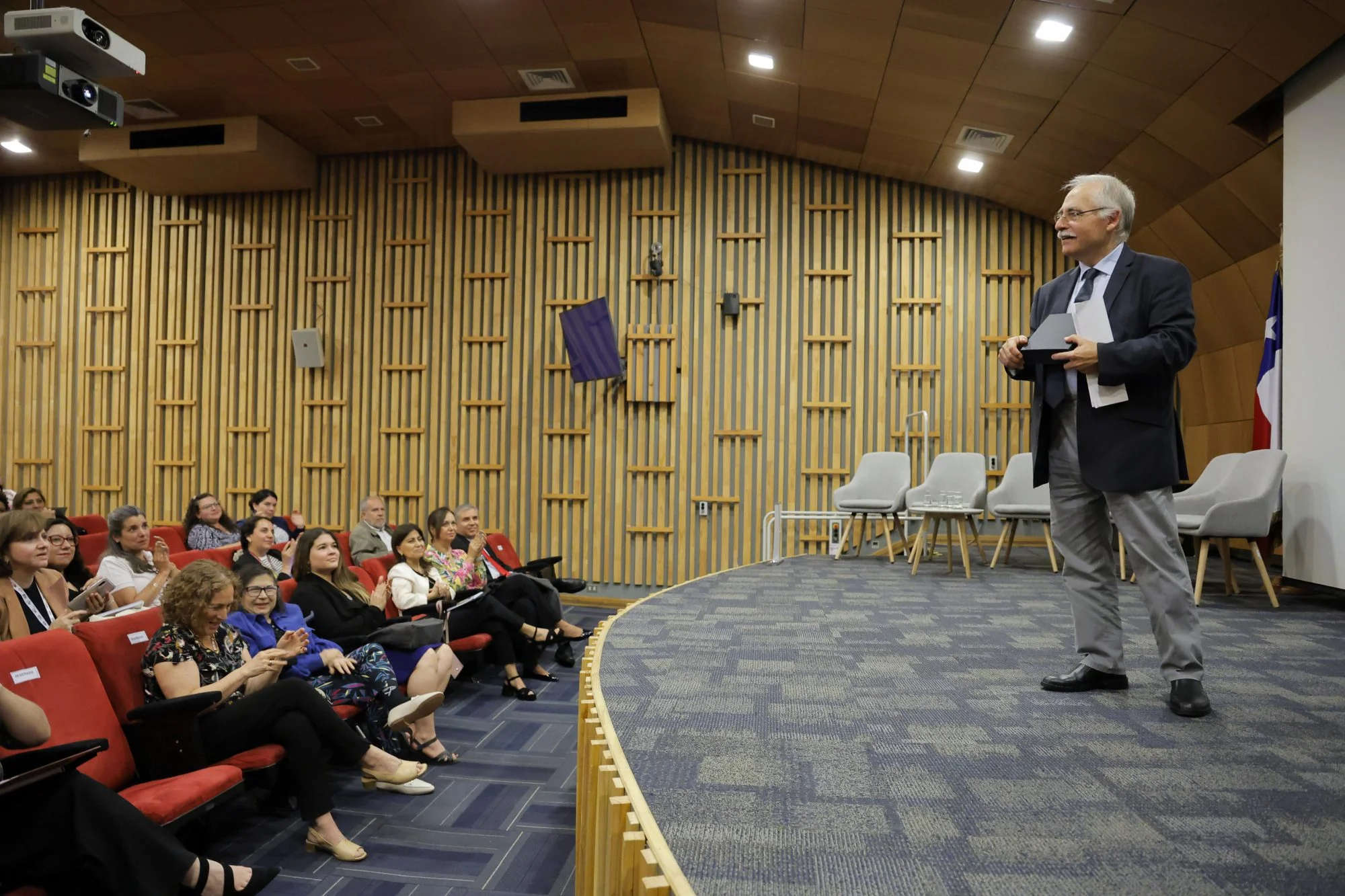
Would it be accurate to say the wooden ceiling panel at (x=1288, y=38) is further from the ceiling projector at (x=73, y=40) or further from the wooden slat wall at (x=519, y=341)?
the ceiling projector at (x=73, y=40)

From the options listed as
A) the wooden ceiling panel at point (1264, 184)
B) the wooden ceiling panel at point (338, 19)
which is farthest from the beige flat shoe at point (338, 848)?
the wooden ceiling panel at point (1264, 184)

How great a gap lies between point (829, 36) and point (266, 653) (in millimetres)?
4754

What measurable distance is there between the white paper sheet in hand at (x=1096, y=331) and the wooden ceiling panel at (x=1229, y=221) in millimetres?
4133

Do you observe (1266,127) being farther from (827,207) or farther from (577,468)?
(577,468)

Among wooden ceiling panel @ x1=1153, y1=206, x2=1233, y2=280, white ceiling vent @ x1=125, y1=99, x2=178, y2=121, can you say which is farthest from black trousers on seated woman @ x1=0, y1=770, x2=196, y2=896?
white ceiling vent @ x1=125, y1=99, x2=178, y2=121

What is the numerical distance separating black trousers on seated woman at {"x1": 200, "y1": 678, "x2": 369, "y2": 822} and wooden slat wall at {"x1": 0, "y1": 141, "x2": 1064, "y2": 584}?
5007mm

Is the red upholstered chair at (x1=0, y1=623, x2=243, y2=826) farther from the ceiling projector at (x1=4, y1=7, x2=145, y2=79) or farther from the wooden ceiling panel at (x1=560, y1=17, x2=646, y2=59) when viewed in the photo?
the wooden ceiling panel at (x1=560, y1=17, x2=646, y2=59)

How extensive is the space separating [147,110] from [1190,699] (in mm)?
A: 8510

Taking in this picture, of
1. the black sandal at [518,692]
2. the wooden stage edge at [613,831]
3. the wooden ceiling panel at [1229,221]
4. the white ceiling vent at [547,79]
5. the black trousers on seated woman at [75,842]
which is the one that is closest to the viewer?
the wooden stage edge at [613,831]

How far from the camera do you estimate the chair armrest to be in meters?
2.39

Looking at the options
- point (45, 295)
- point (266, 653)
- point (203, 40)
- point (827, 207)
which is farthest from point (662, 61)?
point (45, 295)

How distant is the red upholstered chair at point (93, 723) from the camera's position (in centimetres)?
214

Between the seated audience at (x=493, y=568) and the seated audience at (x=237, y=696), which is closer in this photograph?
the seated audience at (x=237, y=696)

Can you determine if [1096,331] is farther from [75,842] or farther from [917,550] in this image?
[917,550]
